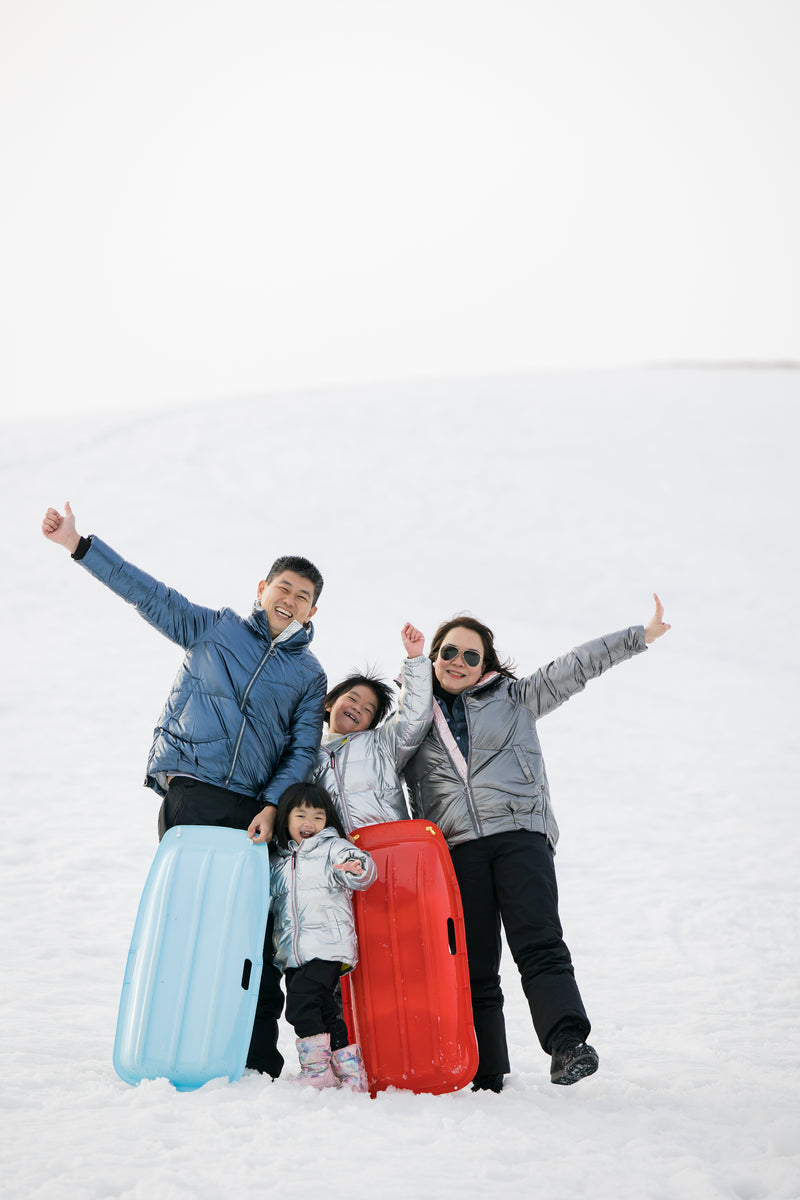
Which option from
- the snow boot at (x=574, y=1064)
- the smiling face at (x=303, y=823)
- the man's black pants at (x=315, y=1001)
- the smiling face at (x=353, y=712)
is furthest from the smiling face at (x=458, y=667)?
the snow boot at (x=574, y=1064)

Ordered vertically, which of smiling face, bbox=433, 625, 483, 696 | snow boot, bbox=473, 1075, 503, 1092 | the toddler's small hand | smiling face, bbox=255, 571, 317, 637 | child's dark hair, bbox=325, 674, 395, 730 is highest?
smiling face, bbox=255, 571, 317, 637

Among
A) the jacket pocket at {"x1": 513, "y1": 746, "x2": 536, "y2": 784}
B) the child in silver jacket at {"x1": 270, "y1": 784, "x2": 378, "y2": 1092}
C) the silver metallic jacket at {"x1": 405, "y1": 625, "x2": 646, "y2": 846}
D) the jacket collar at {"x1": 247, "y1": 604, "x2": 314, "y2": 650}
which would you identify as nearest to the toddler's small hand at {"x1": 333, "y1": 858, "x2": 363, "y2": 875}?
the child in silver jacket at {"x1": 270, "y1": 784, "x2": 378, "y2": 1092}

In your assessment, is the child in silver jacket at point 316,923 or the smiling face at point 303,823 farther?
the smiling face at point 303,823

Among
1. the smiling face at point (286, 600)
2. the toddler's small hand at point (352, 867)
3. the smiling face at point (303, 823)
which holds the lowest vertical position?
the toddler's small hand at point (352, 867)

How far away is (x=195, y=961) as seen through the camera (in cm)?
296

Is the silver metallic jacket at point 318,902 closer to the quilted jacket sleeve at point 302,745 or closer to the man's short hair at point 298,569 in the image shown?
the quilted jacket sleeve at point 302,745

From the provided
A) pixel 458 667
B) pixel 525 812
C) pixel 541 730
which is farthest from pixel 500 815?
pixel 541 730

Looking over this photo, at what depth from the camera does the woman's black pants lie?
2959 millimetres

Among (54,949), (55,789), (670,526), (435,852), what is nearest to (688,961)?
(435,852)

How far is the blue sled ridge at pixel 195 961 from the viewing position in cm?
286

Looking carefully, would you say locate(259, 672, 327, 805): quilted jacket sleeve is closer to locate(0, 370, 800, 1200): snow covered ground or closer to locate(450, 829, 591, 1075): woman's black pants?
locate(450, 829, 591, 1075): woman's black pants

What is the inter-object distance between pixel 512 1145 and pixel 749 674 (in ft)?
30.7

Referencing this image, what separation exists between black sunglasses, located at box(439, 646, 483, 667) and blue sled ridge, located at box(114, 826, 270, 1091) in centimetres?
94

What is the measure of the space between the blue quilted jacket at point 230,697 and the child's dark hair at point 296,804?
58mm
